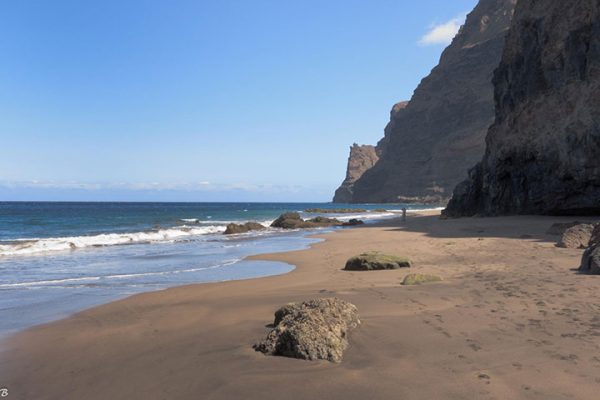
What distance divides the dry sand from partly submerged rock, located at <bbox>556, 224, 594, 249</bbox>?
3825 mm

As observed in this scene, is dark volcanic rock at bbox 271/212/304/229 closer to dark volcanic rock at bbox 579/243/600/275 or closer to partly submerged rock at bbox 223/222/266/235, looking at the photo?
partly submerged rock at bbox 223/222/266/235

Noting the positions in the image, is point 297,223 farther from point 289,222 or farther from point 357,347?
point 357,347

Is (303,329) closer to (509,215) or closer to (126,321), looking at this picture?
(126,321)

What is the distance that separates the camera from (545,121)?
83.4 ft

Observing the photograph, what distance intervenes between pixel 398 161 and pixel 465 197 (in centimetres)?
11224

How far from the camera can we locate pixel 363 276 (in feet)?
33.2

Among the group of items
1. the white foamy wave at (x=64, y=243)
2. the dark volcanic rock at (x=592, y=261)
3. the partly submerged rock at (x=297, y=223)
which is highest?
the dark volcanic rock at (x=592, y=261)

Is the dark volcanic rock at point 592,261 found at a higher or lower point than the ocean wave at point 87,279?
higher

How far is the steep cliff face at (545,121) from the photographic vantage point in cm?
2202

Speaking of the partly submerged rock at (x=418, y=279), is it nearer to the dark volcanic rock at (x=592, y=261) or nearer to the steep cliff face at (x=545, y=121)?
the dark volcanic rock at (x=592, y=261)

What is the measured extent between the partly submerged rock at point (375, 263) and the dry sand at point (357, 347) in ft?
7.20

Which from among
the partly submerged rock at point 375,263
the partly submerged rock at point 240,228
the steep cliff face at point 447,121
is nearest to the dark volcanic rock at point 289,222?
the partly submerged rock at point 240,228

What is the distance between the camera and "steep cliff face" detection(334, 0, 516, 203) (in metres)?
119

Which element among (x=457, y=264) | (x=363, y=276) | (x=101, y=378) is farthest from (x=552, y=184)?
(x=101, y=378)
